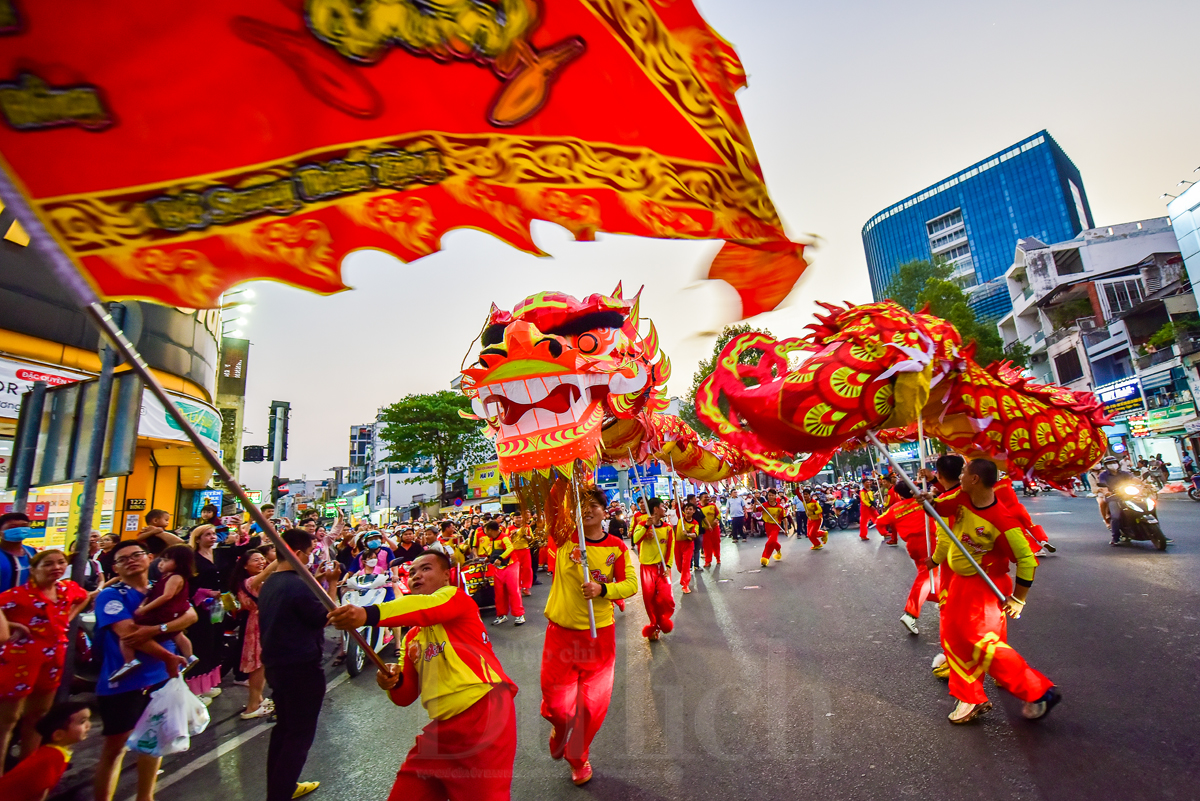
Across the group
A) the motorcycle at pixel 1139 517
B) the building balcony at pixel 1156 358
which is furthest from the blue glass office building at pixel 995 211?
the motorcycle at pixel 1139 517

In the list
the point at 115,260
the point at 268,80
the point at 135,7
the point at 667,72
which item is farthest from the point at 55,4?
the point at 667,72

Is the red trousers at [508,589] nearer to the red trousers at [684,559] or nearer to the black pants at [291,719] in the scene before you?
the red trousers at [684,559]

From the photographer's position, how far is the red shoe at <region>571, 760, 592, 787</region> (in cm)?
314

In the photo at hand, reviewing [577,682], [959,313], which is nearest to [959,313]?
[959,313]

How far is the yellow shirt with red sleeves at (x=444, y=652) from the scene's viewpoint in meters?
2.33

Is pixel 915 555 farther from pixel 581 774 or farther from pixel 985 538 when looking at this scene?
pixel 581 774

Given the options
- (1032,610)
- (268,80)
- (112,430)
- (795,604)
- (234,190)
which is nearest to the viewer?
(268,80)

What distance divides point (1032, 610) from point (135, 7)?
26.4 feet

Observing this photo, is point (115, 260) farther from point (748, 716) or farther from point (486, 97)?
point (748, 716)

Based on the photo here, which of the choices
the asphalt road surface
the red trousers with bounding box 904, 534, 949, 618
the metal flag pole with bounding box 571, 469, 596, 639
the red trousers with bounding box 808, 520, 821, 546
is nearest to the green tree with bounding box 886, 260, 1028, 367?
the red trousers with bounding box 808, 520, 821, 546

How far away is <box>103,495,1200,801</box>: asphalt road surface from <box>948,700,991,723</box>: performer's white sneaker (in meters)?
0.07

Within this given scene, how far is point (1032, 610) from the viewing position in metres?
5.90

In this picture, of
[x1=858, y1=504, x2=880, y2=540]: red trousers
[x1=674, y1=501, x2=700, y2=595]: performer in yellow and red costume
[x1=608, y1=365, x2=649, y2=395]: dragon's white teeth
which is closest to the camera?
[x1=608, y1=365, x2=649, y2=395]: dragon's white teeth

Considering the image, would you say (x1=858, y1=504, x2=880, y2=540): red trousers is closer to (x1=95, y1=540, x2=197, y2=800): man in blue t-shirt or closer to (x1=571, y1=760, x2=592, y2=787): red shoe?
(x1=571, y1=760, x2=592, y2=787): red shoe
